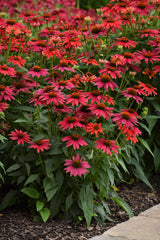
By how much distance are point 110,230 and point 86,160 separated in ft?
1.68

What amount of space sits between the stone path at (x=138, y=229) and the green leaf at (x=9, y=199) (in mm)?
722

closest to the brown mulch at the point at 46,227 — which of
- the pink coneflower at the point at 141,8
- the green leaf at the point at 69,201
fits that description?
the green leaf at the point at 69,201

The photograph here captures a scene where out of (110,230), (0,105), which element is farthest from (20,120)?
(110,230)

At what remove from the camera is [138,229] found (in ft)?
9.18

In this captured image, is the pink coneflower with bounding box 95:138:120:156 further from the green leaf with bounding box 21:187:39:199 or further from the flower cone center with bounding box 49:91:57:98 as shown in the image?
the green leaf with bounding box 21:187:39:199

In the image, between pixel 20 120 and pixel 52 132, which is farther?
pixel 52 132

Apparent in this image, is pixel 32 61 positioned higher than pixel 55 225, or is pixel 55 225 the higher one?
pixel 32 61

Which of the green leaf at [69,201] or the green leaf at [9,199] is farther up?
the green leaf at [69,201]

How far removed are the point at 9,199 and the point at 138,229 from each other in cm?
97

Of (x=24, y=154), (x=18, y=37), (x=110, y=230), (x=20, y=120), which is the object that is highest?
(x=18, y=37)

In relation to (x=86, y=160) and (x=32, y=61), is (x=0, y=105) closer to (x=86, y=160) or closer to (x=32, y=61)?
(x=86, y=160)

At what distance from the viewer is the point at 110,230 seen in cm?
278

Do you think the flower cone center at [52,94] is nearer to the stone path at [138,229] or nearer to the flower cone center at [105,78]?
the flower cone center at [105,78]

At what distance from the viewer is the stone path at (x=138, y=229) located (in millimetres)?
2660
